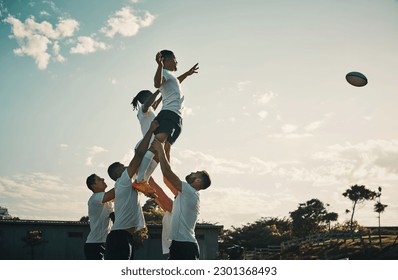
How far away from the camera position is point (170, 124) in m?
6.70

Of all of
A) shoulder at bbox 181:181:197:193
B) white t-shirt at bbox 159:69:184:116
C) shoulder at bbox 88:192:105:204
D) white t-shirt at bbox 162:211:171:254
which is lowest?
white t-shirt at bbox 162:211:171:254

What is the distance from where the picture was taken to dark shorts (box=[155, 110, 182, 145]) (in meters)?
6.61

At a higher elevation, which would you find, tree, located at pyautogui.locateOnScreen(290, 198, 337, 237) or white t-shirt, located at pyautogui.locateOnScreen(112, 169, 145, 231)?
tree, located at pyautogui.locateOnScreen(290, 198, 337, 237)

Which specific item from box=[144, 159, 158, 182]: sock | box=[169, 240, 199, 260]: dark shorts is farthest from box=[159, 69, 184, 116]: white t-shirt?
box=[169, 240, 199, 260]: dark shorts

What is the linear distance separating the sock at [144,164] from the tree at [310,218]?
5303 centimetres

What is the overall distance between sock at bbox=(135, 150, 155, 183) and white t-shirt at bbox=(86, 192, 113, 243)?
3.80 ft

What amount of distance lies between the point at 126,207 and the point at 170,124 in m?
1.69

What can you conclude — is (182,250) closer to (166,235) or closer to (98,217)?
(166,235)

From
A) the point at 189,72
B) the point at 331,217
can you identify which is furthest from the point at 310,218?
the point at 189,72

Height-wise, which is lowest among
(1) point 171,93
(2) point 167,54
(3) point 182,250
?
(3) point 182,250

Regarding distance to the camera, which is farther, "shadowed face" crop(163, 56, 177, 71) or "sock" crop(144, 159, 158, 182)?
"shadowed face" crop(163, 56, 177, 71)

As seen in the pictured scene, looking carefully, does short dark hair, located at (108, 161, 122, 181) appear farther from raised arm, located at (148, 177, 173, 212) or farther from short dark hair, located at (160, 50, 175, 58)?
short dark hair, located at (160, 50, 175, 58)
